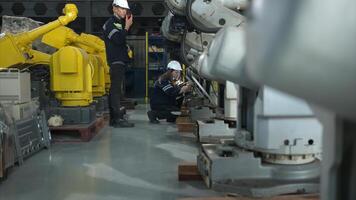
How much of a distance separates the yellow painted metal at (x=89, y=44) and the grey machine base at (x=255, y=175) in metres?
5.06

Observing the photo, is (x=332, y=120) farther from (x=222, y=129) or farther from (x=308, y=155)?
(x=222, y=129)

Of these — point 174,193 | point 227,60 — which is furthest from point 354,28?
point 174,193

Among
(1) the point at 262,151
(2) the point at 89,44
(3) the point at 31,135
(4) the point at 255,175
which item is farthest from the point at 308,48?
(2) the point at 89,44

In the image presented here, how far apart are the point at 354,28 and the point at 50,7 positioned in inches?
492

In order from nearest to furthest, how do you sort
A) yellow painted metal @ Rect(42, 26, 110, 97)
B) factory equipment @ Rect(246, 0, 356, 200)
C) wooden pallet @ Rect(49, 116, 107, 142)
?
factory equipment @ Rect(246, 0, 356, 200), wooden pallet @ Rect(49, 116, 107, 142), yellow painted metal @ Rect(42, 26, 110, 97)

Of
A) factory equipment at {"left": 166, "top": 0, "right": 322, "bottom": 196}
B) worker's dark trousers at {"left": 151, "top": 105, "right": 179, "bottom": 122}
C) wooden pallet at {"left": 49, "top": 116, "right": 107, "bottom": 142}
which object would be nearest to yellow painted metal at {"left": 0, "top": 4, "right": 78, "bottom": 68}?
wooden pallet at {"left": 49, "top": 116, "right": 107, "bottom": 142}

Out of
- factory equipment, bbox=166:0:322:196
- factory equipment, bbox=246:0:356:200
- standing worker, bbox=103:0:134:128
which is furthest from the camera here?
standing worker, bbox=103:0:134:128

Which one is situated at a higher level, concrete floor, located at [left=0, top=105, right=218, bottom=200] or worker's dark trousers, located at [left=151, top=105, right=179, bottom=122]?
worker's dark trousers, located at [left=151, top=105, right=179, bottom=122]

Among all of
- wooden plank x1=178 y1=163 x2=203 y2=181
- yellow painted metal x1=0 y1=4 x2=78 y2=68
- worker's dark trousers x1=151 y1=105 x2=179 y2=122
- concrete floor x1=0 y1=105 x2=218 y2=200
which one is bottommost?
concrete floor x1=0 y1=105 x2=218 y2=200

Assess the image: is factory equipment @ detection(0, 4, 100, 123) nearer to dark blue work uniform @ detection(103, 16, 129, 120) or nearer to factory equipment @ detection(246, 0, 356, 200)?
dark blue work uniform @ detection(103, 16, 129, 120)

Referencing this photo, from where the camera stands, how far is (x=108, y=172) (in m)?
3.82

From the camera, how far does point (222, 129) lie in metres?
4.52

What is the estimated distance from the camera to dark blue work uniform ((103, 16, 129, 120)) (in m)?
6.61

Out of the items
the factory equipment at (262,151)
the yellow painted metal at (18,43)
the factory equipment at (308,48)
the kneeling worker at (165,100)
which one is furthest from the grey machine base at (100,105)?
the factory equipment at (308,48)
